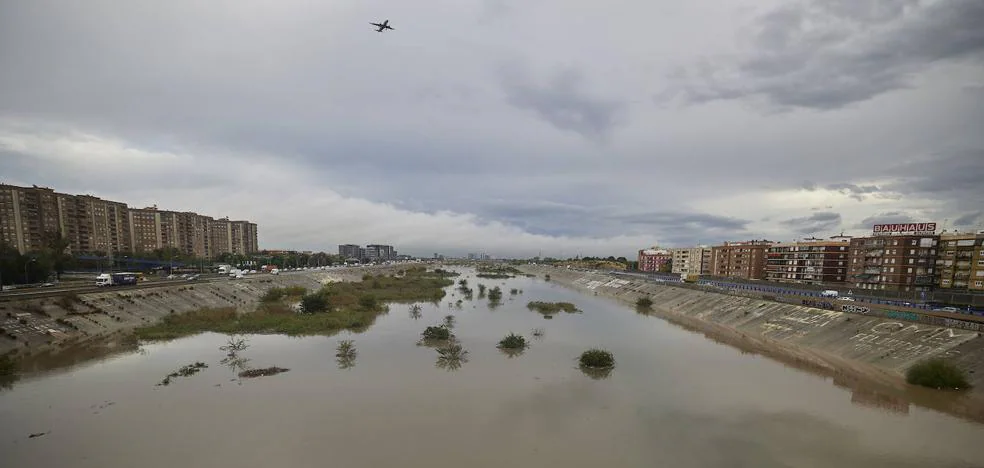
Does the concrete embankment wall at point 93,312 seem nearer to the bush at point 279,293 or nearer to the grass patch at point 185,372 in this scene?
the bush at point 279,293

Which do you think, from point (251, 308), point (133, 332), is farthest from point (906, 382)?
point (251, 308)

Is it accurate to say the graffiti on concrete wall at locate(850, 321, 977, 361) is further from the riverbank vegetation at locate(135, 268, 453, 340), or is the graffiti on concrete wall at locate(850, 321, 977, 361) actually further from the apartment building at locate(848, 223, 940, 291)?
the riverbank vegetation at locate(135, 268, 453, 340)

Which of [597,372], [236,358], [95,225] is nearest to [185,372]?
[236,358]

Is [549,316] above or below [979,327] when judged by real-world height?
below

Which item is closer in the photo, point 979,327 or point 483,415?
point 483,415

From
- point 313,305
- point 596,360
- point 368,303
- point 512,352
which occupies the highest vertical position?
point 313,305

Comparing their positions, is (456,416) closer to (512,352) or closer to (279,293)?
(512,352)

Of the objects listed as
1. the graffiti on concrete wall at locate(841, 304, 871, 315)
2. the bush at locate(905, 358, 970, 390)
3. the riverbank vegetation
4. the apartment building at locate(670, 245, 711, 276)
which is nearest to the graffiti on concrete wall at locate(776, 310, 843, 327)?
the graffiti on concrete wall at locate(841, 304, 871, 315)

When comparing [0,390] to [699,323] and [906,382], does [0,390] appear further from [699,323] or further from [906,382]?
[699,323]
